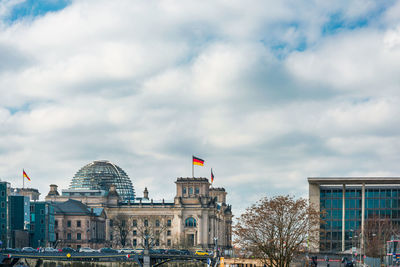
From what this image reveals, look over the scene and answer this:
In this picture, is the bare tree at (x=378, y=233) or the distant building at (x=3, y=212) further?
the distant building at (x=3, y=212)

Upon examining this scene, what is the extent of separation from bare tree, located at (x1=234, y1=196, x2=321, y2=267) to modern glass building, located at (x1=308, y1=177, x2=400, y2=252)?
74769 millimetres

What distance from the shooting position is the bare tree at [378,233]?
16525cm

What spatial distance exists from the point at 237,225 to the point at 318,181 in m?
76.4

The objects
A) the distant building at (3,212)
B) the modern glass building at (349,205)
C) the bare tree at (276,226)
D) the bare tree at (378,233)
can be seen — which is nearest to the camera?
the bare tree at (276,226)

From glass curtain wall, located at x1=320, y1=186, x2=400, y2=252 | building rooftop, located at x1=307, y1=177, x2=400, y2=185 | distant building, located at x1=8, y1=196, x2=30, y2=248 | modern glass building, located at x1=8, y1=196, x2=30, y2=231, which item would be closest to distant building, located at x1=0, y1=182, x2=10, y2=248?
distant building, located at x1=8, y1=196, x2=30, y2=248

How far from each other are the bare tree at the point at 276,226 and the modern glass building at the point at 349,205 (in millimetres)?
74769

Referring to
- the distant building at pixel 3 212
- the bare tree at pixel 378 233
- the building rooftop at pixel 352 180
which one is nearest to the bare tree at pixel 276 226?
the bare tree at pixel 378 233

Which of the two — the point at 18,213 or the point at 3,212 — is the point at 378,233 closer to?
the point at 3,212

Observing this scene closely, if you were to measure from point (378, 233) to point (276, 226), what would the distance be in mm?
66638

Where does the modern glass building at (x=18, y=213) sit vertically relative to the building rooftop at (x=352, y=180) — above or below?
below

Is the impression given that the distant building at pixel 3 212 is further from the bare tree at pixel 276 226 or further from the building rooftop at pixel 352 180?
the bare tree at pixel 276 226

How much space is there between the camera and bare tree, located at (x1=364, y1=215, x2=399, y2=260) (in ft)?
542

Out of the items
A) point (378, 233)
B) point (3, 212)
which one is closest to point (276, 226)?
point (378, 233)

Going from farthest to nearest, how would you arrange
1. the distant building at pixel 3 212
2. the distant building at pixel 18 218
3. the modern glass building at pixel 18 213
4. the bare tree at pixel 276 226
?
the modern glass building at pixel 18 213
the distant building at pixel 18 218
the distant building at pixel 3 212
the bare tree at pixel 276 226
